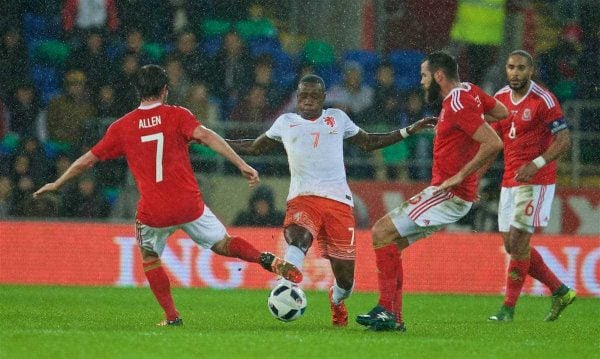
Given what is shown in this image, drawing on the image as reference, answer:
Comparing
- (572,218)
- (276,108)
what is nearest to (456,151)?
(572,218)

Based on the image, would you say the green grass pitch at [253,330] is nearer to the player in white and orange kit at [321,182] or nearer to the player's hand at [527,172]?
the player in white and orange kit at [321,182]

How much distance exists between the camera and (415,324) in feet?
33.3

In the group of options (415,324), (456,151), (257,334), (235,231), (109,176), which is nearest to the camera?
(257,334)

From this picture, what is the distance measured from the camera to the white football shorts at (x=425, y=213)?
938cm

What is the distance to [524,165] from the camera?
1066 centimetres

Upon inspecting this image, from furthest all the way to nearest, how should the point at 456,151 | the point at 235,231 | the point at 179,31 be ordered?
the point at 179,31
the point at 235,231
the point at 456,151

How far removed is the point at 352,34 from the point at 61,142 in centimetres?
423

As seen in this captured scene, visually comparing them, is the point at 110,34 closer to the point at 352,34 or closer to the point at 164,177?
the point at 352,34

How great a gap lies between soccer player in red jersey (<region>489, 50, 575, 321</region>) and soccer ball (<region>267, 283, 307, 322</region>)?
2.38 meters

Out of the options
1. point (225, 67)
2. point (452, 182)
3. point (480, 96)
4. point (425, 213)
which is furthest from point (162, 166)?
point (225, 67)

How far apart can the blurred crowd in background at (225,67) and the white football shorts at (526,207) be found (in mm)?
4401

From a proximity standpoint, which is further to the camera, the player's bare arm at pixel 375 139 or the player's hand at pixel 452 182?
the player's bare arm at pixel 375 139

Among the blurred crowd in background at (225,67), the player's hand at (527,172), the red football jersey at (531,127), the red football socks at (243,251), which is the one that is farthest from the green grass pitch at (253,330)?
the blurred crowd in background at (225,67)

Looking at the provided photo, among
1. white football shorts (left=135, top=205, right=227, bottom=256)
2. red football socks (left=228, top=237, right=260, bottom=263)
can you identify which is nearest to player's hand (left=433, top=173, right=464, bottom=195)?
red football socks (left=228, top=237, right=260, bottom=263)
